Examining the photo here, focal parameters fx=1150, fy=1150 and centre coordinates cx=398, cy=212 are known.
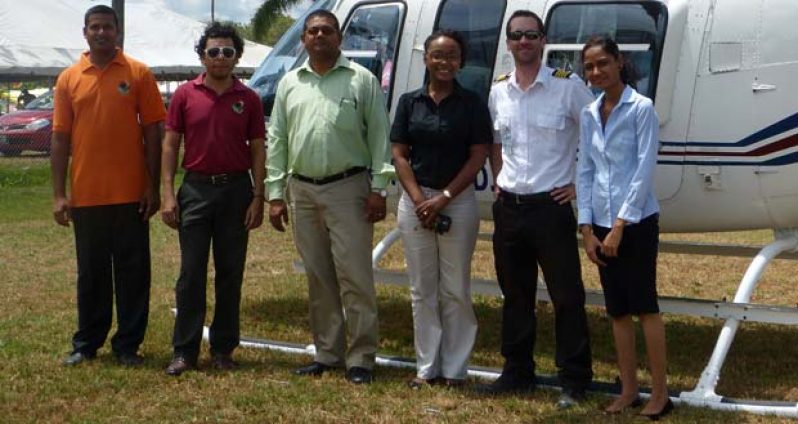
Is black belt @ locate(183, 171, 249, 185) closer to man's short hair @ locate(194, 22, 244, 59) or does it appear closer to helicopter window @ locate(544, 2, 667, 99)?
man's short hair @ locate(194, 22, 244, 59)

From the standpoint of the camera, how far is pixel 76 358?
6461mm

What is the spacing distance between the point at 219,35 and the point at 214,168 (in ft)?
2.31

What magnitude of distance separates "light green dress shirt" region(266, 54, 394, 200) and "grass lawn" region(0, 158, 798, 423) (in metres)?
1.07

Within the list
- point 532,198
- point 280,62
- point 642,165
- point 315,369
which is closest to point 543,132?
point 532,198

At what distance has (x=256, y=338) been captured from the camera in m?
7.25

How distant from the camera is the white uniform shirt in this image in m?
5.42

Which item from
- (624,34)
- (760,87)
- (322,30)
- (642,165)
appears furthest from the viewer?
(624,34)

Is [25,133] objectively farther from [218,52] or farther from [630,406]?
[630,406]

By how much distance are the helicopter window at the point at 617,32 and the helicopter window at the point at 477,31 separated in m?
0.34

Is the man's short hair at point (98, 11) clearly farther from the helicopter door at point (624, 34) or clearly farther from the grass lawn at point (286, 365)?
the helicopter door at point (624, 34)

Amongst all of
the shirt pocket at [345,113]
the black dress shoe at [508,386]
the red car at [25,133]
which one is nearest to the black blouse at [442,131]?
the shirt pocket at [345,113]

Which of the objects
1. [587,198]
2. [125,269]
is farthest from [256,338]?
[587,198]

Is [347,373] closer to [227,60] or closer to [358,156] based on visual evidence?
[358,156]

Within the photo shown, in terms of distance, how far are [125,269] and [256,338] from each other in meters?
1.18
